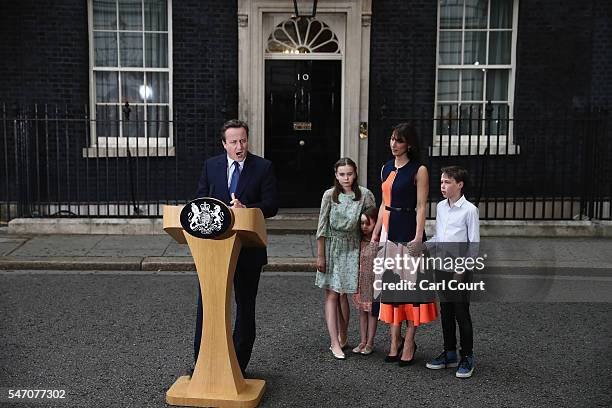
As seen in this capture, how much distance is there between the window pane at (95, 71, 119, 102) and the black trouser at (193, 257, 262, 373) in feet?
24.4

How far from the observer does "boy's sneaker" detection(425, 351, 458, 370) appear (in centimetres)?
569

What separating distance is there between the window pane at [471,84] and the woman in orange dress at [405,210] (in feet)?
22.8

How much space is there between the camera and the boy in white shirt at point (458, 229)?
17.8 ft

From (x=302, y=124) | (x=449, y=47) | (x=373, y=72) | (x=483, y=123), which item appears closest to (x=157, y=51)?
(x=302, y=124)

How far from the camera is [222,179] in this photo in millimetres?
5191

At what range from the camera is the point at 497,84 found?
12352 millimetres

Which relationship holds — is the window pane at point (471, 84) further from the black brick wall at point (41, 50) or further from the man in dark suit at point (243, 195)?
the man in dark suit at point (243, 195)

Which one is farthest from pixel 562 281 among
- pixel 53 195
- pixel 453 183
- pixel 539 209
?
pixel 53 195

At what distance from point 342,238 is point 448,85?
6977mm

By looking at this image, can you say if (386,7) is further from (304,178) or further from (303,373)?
(303,373)

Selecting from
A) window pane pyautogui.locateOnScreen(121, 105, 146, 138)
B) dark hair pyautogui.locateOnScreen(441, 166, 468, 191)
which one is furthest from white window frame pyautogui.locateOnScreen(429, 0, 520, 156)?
dark hair pyautogui.locateOnScreen(441, 166, 468, 191)

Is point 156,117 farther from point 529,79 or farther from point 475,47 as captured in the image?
point 529,79

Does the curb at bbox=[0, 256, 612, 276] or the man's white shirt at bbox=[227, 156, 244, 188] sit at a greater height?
the man's white shirt at bbox=[227, 156, 244, 188]

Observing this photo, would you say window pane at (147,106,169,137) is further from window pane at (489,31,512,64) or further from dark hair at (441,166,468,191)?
dark hair at (441,166,468,191)
